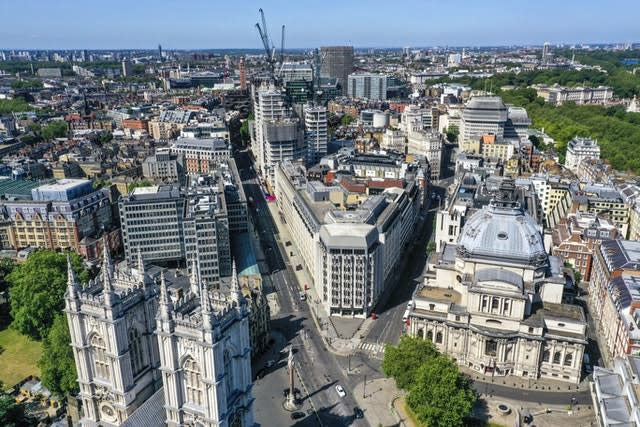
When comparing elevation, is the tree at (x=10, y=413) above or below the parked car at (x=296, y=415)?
above

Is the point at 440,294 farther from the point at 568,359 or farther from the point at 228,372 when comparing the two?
the point at 228,372

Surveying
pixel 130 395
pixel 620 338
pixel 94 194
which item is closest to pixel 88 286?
pixel 130 395

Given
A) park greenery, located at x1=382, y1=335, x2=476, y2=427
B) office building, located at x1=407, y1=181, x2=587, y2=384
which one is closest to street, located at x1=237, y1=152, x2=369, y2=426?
park greenery, located at x1=382, y1=335, x2=476, y2=427

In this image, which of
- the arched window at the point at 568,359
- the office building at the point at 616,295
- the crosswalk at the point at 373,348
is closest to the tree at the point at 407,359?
the crosswalk at the point at 373,348

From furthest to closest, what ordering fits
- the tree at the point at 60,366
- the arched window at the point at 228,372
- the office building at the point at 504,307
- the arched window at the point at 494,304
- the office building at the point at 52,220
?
1. the office building at the point at 52,220
2. the arched window at the point at 494,304
3. the office building at the point at 504,307
4. the tree at the point at 60,366
5. the arched window at the point at 228,372

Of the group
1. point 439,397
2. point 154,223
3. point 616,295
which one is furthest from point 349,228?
point 616,295

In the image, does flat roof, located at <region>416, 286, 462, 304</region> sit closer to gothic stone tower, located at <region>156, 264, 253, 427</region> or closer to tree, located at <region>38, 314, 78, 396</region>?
gothic stone tower, located at <region>156, 264, 253, 427</region>

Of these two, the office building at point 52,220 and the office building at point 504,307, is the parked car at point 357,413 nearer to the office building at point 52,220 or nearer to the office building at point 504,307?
the office building at point 504,307
